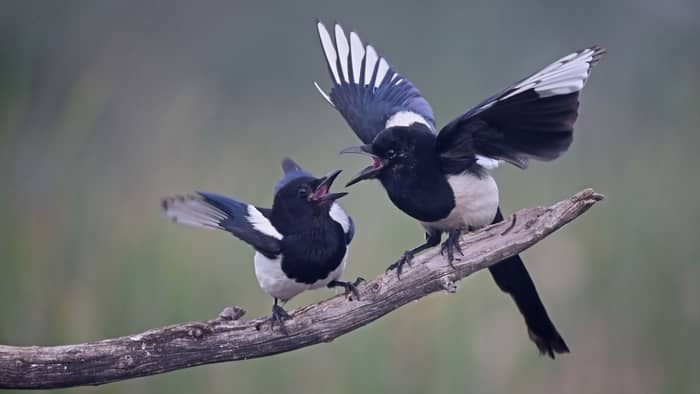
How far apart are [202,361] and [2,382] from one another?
Result: 0.42 meters

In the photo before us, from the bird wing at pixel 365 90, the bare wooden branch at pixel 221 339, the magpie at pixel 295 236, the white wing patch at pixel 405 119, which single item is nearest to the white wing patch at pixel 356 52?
the bird wing at pixel 365 90

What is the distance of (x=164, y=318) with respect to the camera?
222 cm

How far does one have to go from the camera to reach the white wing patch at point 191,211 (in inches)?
59.1

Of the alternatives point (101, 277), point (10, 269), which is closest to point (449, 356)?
point (101, 277)

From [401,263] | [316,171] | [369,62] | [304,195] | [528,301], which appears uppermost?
[369,62]

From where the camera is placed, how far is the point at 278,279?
5.76 feet

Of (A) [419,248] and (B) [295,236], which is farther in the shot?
(A) [419,248]

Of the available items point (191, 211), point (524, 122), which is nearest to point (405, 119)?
point (524, 122)

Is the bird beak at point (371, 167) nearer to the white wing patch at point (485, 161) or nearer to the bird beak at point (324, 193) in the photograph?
the bird beak at point (324, 193)

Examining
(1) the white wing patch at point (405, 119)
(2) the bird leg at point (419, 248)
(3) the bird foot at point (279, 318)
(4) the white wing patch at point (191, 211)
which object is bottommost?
(3) the bird foot at point (279, 318)

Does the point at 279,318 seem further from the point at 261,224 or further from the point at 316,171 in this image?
the point at 316,171

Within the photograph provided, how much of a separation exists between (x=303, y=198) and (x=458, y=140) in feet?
1.22

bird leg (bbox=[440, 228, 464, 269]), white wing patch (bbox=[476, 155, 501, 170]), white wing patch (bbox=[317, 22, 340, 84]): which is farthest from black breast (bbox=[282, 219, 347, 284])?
white wing patch (bbox=[317, 22, 340, 84])

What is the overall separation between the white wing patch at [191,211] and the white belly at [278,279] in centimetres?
19
